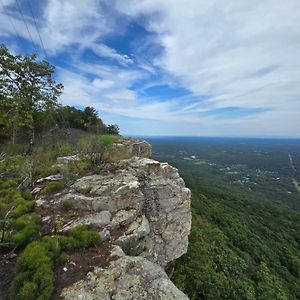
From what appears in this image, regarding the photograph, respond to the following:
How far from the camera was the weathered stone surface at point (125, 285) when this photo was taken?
448cm

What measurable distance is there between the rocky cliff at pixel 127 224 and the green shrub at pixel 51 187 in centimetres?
47

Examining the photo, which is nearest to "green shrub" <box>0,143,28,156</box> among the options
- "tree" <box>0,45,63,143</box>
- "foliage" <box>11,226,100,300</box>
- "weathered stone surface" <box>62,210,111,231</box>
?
"tree" <box>0,45,63,143</box>

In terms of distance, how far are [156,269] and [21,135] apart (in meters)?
16.0

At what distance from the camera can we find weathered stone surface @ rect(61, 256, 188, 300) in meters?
4.48

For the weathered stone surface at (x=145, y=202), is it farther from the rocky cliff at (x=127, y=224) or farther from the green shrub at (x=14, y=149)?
the green shrub at (x=14, y=149)

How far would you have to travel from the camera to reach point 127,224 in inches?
293

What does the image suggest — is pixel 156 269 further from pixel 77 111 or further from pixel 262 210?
pixel 262 210

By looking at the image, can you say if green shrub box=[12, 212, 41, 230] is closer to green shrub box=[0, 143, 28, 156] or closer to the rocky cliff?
the rocky cliff

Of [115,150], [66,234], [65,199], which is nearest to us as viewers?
[66,234]

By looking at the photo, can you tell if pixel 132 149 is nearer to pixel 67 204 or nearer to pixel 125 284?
pixel 67 204

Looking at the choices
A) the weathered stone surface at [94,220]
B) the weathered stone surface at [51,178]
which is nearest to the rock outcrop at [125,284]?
the weathered stone surface at [94,220]

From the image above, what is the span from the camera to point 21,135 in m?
17.2

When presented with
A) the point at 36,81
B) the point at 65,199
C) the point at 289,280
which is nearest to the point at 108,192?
the point at 65,199

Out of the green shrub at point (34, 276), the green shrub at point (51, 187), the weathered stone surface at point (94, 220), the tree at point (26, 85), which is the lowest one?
the green shrub at point (34, 276)
